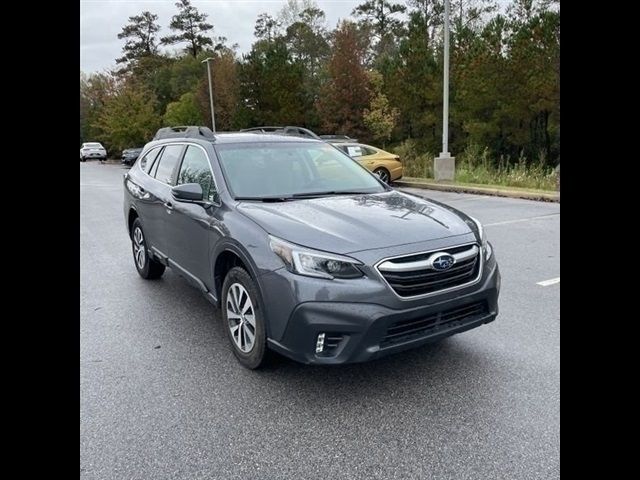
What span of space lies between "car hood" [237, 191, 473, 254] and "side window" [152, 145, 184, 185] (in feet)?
5.32

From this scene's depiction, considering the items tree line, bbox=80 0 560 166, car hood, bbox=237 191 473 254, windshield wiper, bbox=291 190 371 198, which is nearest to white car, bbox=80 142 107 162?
tree line, bbox=80 0 560 166

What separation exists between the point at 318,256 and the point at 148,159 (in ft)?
12.4

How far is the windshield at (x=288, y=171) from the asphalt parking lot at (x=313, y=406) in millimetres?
1319

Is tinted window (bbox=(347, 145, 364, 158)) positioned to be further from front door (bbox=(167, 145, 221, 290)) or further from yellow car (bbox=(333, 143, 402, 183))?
front door (bbox=(167, 145, 221, 290))

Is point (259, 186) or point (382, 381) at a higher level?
point (259, 186)

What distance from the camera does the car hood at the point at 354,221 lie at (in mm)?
3369

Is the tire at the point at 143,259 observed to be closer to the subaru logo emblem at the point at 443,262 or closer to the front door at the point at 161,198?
the front door at the point at 161,198

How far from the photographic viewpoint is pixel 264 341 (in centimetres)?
355

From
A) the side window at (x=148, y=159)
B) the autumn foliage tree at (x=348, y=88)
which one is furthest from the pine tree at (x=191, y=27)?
the side window at (x=148, y=159)

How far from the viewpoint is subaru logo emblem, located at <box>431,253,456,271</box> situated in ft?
10.9
